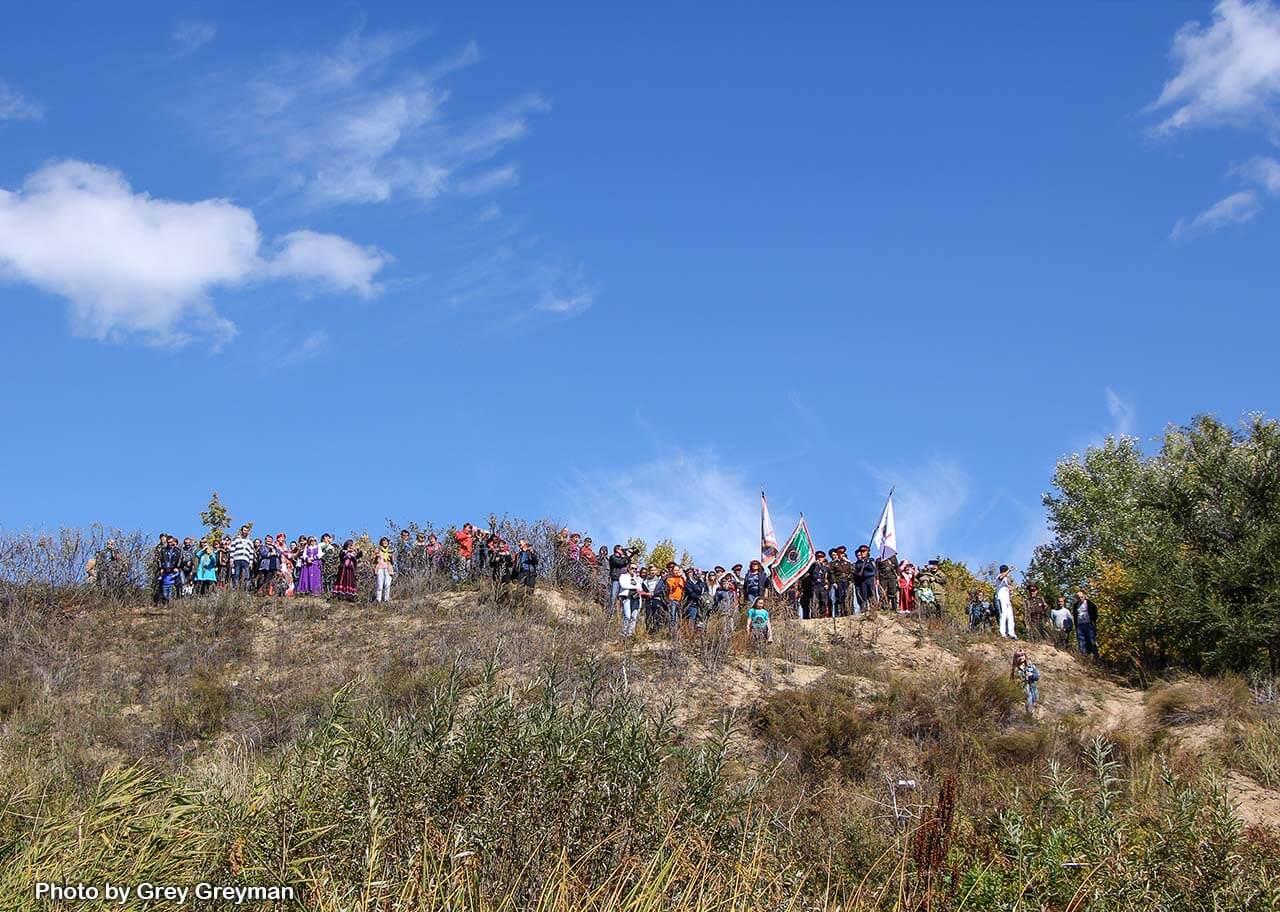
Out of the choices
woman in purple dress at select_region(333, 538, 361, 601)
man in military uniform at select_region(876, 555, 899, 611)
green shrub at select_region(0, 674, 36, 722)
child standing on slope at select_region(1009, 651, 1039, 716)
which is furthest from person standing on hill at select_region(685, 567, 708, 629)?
green shrub at select_region(0, 674, 36, 722)

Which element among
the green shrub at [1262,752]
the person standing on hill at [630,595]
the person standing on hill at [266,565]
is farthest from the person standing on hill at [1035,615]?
the person standing on hill at [266,565]

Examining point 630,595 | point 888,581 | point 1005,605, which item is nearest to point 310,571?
point 630,595

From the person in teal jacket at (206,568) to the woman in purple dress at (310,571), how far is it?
1729mm

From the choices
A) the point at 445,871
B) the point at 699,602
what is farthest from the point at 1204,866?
the point at 699,602

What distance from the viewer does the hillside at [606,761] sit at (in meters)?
6.70

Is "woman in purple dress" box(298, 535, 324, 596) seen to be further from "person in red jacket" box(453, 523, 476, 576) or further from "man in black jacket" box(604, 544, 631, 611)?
"man in black jacket" box(604, 544, 631, 611)

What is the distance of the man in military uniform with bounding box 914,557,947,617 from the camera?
79.8 ft

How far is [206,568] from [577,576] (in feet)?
25.3

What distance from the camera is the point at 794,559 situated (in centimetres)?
2400

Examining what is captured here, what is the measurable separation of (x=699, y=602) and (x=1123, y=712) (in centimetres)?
765

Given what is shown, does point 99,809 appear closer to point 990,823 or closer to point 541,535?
point 990,823

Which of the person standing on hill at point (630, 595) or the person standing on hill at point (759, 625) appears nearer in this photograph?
the person standing on hill at point (759, 625)

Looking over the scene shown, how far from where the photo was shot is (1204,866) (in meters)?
7.75

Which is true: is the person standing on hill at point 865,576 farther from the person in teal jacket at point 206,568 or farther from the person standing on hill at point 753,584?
the person in teal jacket at point 206,568
